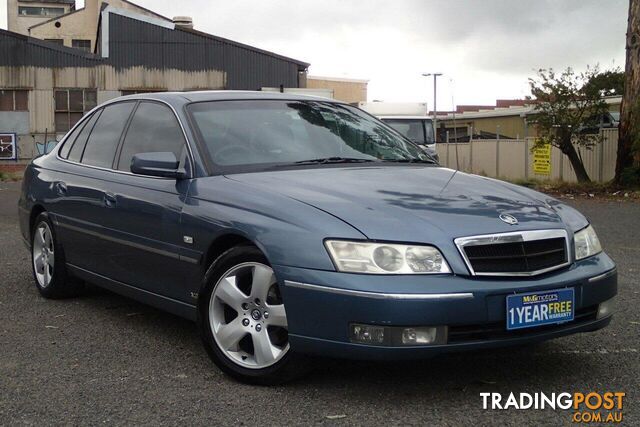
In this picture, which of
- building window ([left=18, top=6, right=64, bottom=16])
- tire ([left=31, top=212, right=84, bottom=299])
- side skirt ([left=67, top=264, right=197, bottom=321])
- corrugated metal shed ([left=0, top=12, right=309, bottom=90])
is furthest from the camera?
building window ([left=18, top=6, right=64, bottom=16])

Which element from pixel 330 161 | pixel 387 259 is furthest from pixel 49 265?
pixel 387 259

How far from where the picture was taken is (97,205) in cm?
540

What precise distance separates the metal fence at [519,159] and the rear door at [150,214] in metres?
18.5

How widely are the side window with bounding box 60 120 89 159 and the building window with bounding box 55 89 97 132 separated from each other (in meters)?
29.5

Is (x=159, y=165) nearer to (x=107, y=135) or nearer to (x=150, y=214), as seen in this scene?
(x=150, y=214)

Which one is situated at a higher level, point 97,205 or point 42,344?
point 97,205

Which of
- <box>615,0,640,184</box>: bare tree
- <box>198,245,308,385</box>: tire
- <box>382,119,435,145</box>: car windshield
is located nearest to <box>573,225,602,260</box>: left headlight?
<box>198,245,308,385</box>: tire

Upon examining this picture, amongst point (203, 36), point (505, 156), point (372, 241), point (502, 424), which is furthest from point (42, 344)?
point (203, 36)

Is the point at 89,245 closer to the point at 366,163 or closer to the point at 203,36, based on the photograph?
the point at 366,163

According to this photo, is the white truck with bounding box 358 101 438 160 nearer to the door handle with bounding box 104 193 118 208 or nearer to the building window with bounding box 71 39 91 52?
the door handle with bounding box 104 193 118 208

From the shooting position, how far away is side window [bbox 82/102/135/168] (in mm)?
5699

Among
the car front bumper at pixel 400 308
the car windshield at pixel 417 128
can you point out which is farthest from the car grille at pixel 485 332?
the car windshield at pixel 417 128

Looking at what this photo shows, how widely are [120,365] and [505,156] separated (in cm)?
2442

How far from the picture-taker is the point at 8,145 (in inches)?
1371
